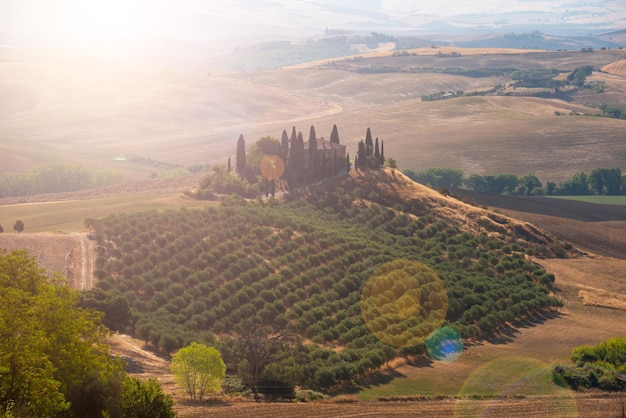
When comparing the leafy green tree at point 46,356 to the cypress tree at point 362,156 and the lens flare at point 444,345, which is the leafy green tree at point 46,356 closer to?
the lens flare at point 444,345

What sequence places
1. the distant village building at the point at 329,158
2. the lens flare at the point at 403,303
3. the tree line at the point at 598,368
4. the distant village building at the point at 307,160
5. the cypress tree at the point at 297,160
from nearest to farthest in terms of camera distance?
the tree line at the point at 598,368 < the lens flare at the point at 403,303 < the cypress tree at the point at 297,160 < the distant village building at the point at 307,160 < the distant village building at the point at 329,158

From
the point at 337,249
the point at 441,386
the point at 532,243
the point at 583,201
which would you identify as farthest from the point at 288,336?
the point at 583,201

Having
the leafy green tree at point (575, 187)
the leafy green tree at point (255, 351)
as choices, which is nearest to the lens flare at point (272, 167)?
the leafy green tree at point (255, 351)

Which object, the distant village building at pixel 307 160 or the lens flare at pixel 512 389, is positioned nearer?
the lens flare at pixel 512 389

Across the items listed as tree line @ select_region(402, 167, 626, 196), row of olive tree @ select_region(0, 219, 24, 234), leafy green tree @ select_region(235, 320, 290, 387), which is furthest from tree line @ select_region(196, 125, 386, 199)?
tree line @ select_region(402, 167, 626, 196)

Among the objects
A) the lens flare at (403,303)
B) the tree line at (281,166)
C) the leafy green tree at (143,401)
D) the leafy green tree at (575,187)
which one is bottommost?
the leafy green tree at (575,187)

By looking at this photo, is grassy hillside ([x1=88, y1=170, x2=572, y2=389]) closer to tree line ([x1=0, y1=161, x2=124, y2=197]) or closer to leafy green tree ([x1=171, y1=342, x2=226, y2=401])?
leafy green tree ([x1=171, y1=342, x2=226, y2=401])
